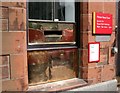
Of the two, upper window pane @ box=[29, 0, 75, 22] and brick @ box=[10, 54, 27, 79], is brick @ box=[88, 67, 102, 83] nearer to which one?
upper window pane @ box=[29, 0, 75, 22]

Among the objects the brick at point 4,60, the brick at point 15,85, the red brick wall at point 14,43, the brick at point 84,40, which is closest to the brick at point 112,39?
the brick at point 84,40

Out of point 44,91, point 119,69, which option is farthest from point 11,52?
point 119,69

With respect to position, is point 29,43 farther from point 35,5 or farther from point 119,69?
point 119,69

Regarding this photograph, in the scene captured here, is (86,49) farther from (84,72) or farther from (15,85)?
(15,85)

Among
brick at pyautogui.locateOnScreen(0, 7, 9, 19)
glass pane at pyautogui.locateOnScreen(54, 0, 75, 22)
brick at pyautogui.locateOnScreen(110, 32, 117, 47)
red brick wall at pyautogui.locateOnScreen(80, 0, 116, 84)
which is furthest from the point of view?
brick at pyautogui.locateOnScreen(110, 32, 117, 47)

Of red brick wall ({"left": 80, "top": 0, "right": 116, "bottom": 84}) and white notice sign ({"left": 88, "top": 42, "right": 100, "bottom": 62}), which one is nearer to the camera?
red brick wall ({"left": 80, "top": 0, "right": 116, "bottom": 84})

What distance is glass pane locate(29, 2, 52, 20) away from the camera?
6.06 meters

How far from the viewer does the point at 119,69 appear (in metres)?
10.5

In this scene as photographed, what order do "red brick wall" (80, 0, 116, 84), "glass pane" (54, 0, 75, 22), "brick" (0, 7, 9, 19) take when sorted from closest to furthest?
"brick" (0, 7, 9, 19) < "glass pane" (54, 0, 75, 22) < "red brick wall" (80, 0, 116, 84)

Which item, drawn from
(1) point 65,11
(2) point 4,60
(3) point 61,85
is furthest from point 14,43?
(1) point 65,11

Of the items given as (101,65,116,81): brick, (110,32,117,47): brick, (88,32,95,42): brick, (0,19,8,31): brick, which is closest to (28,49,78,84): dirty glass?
(88,32,95,42): brick

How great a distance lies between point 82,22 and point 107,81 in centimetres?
181

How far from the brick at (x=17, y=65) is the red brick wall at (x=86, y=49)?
1921 mm

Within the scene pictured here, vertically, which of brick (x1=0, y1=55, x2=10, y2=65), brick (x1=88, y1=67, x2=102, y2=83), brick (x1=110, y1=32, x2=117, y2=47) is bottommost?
brick (x1=88, y1=67, x2=102, y2=83)
